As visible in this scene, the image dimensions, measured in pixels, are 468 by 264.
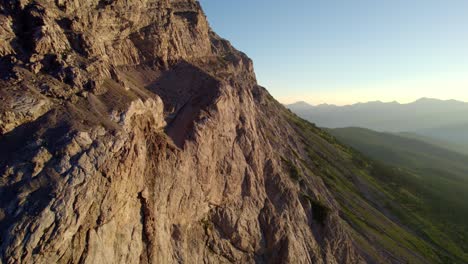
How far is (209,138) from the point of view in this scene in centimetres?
5341

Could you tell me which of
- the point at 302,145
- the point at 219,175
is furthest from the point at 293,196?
the point at 302,145

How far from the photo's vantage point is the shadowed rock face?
28.9 m

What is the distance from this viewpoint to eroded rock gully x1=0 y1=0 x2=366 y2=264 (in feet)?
94.7

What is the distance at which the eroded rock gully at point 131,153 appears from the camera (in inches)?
1137

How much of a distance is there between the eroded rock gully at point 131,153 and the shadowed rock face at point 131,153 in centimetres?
14

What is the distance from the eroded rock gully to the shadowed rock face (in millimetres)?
137

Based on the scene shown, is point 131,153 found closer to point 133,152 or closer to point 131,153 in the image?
point 131,153

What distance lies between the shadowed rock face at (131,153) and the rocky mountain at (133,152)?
15 cm

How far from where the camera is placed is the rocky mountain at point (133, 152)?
94.9 feet

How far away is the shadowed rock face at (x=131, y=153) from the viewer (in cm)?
2888

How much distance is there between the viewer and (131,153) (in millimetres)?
35906

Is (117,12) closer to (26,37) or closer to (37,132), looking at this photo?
(26,37)

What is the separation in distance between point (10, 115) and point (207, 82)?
3538cm

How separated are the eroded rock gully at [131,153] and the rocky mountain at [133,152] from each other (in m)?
0.14
